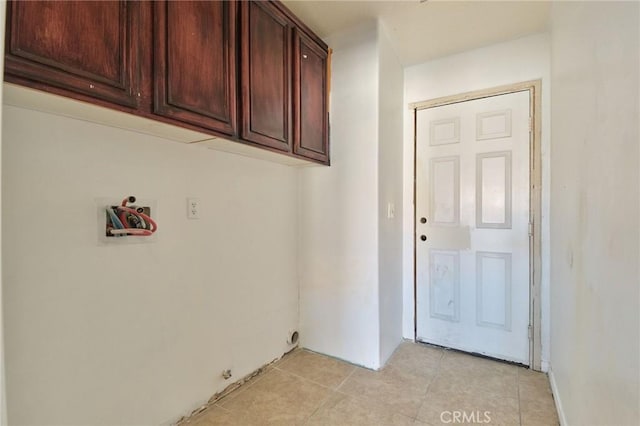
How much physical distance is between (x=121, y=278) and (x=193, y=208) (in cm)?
49

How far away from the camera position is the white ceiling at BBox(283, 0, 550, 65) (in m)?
1.98

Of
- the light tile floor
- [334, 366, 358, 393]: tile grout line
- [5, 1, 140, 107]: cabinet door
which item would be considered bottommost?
the light tile floor

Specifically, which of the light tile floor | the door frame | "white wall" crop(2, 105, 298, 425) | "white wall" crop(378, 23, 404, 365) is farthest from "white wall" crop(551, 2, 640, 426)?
"white wall" crop(2, 105, 298, 425)

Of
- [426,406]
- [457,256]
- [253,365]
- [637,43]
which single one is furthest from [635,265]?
[253,365]

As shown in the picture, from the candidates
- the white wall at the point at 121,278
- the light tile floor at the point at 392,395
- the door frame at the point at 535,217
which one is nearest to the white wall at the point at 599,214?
the light tile floor at the point at 392,395

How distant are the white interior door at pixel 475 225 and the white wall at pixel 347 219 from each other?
2.21 feet

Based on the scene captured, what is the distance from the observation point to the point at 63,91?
1.03 m

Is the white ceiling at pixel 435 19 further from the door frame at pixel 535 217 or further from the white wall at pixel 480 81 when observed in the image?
the door frame at pixel 535 217

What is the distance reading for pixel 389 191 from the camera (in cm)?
241

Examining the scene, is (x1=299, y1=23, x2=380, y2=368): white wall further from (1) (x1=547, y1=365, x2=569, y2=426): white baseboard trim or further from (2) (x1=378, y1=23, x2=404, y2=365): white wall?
(1) (x1=547, y1=365, x2=569, y2=426): white baseboard trim

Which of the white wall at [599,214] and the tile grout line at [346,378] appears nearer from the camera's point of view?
the white wall at [599,214]

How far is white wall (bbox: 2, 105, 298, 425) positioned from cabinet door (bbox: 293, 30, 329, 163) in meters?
0.37

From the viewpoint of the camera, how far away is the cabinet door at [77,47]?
93cm

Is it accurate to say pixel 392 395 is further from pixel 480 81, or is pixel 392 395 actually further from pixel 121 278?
pixel 480 81
